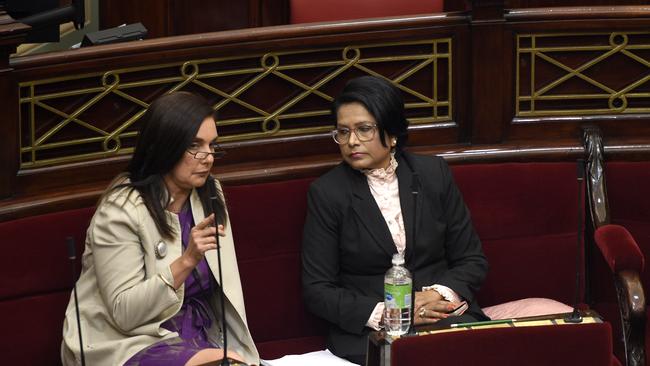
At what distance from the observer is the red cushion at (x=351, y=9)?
3.94 m

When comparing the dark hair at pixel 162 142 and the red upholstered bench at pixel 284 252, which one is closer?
the dark hair at pixel 162 142

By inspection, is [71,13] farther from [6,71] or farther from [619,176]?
[619,176]

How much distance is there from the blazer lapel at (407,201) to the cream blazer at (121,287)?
61cm

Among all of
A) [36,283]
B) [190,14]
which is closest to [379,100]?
[36,283]

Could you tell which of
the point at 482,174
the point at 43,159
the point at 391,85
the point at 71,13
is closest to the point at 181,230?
the point at 43,159

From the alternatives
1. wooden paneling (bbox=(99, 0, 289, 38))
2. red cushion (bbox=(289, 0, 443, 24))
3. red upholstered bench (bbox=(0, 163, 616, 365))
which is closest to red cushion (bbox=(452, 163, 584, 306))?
red upholstered bench (bbox=(0, 163, 616, 365))

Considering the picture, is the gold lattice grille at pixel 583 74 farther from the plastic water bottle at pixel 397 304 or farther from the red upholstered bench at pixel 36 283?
the red upholstered bench at pixel 36 283

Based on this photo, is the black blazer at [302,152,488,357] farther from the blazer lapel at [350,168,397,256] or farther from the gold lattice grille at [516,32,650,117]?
the gold lattice grille at [516,32,650,117]

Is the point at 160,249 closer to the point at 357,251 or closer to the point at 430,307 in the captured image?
the point at 357,251

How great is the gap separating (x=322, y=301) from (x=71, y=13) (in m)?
1.23

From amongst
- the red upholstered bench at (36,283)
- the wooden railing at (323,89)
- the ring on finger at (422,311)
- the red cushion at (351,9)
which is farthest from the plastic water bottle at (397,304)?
the red cushion at (351,9)

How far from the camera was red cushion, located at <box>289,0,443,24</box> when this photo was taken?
Result: 3.94 meters

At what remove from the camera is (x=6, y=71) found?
2.83 metres

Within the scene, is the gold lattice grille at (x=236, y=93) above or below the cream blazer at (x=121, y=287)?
above
